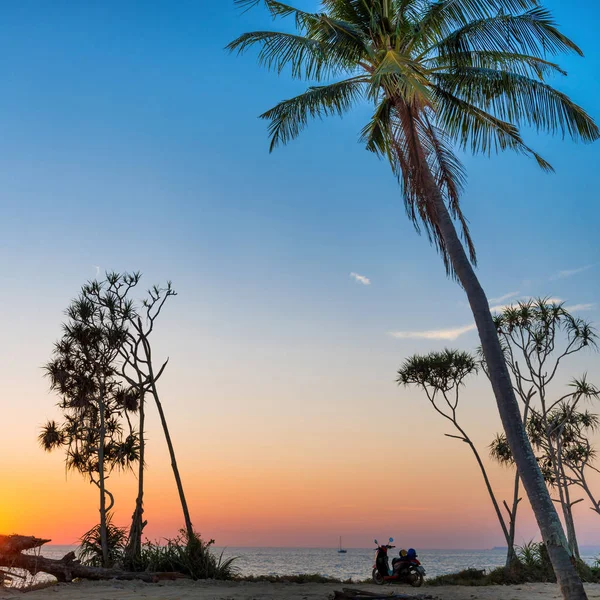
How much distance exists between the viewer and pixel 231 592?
41.5 feet

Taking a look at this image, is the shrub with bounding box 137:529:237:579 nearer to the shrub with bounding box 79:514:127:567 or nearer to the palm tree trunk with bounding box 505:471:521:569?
the shrub with bounding box 79:514:127:567

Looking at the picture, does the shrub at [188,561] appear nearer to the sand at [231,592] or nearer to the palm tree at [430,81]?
the sand at [231,592]

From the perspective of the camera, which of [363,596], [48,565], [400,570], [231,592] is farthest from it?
[400,570]

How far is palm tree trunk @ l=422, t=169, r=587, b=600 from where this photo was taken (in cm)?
805

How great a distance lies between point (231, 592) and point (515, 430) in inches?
285

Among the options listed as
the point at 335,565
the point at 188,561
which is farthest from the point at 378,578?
the point at 335,565

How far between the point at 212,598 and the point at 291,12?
38.8 feet

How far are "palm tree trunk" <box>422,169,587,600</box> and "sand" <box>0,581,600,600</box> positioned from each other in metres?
4.36

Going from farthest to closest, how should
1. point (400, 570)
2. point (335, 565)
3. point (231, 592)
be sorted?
point (335, 565), point (400, 570), point (231, 592)

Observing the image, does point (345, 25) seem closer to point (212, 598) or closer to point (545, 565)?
point (212, 598)

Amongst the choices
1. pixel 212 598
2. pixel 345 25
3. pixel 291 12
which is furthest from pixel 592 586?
pixel 291 12

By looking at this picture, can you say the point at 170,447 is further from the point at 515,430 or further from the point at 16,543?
the point at 515,430

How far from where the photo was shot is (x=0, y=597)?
1137 cm

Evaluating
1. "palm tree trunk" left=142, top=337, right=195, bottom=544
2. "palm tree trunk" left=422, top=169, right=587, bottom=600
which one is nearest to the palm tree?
"palm tree trunk" left=422, top=169, right=587, bottom=600
